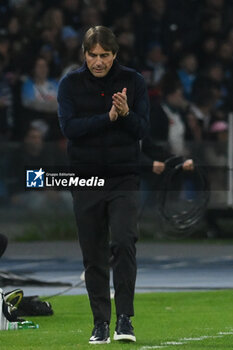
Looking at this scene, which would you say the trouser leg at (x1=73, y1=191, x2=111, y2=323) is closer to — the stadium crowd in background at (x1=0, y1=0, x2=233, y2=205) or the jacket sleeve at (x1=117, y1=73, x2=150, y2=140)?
the jacket sleeve at (x1=117, y1=73, x2=150, y2=140)

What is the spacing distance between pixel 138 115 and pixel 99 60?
1.36 ft

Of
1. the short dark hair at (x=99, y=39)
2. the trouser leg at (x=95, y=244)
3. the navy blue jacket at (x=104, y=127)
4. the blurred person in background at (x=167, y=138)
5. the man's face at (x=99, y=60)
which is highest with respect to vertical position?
the short dark hair at (x=99, y=39)

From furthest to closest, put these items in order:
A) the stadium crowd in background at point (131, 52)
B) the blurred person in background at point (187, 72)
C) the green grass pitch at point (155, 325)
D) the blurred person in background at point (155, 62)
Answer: the blurred person in background at point (187, 72) < the blurred person in background at point (155, 62) < the stadium crowd in background at point (131, 52) < the green grass pitch at point (155, 325)

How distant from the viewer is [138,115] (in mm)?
7820

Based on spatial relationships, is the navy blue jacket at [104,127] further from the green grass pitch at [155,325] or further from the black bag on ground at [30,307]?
the black bag on ground at [30,307]

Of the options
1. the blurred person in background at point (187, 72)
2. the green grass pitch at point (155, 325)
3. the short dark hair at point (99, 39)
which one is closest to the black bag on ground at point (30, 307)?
the green grass pitch at point (155, 325)

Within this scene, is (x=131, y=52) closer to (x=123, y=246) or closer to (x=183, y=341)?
(x=183, y=341)

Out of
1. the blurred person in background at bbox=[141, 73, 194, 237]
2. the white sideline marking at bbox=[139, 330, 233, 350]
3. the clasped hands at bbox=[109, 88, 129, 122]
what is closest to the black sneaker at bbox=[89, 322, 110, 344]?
the white sideline marking at bbox=[139, 330, 233, 350]

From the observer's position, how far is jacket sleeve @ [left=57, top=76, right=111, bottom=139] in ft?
25.3

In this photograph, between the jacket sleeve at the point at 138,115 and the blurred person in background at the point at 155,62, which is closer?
the jacket sleeve at the point at 138,115

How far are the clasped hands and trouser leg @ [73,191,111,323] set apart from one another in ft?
1.65

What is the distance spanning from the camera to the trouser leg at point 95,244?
7836mm

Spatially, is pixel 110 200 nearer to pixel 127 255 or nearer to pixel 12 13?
pixel 127 255

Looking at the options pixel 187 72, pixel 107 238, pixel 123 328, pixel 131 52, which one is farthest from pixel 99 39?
pixel 187 72
